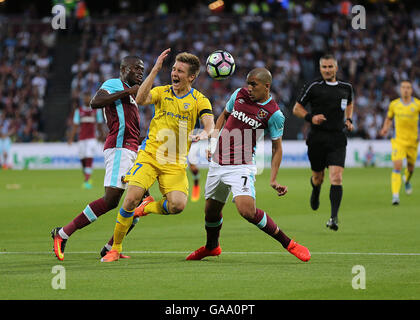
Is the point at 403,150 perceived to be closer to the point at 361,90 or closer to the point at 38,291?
the point at 38,291

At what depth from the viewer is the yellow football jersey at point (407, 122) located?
57.2 ft

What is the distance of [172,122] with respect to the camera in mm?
8930

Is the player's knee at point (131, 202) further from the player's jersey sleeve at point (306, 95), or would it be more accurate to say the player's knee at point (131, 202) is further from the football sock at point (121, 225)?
the player's jersey sleeve at point (306, 95)

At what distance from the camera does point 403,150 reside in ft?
56.7

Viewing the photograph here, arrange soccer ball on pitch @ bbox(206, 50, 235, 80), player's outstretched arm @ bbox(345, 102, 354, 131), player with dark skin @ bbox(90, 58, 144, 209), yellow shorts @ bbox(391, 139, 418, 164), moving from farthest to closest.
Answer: yellow shorts @ bbox(391, 139, 418, 164), player's outstretched arm @ bbox(345, 102, 354, 131), soccer ball on pitch @ bbox(206, 50, 235, 80), player with dark skin @ bbox(90, 58, 144, 209)

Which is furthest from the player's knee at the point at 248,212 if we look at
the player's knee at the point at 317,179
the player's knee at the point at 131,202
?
the player's knee at the point at 317,179

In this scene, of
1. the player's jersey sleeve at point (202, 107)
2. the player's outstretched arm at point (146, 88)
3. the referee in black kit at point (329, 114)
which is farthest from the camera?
the referee in black kit at point (329, 114)

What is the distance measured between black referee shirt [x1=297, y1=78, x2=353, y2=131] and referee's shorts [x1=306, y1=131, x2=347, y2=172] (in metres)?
0.12

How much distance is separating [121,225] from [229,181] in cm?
131

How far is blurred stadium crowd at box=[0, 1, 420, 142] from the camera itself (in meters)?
34.3

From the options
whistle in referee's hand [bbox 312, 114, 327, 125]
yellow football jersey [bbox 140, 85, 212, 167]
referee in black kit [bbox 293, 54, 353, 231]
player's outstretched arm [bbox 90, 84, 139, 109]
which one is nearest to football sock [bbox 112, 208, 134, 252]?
yellow football jersey [bbox 140, 85, 212, 167]

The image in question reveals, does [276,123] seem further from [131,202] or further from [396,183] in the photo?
[396,183]

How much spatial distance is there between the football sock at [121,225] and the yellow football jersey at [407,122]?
989 centimetres

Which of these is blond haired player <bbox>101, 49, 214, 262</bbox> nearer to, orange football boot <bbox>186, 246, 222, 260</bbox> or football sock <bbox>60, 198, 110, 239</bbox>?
football sock <bbox>60, 198, 110, 239</bbox>
